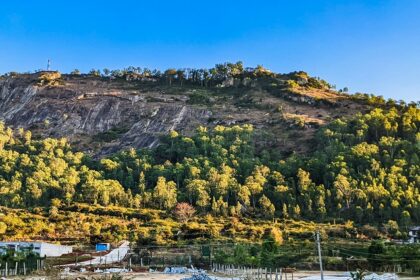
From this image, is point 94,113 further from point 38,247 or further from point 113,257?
point 113,257

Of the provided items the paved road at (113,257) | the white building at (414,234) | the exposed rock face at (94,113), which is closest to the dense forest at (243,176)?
the white building at (414,234)

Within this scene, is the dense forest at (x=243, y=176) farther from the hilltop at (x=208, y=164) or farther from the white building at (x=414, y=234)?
the white building at (x=414, y=234)

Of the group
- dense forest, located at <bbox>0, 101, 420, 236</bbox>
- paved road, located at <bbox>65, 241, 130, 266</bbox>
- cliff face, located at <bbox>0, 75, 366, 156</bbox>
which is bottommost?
paved road, located at <bbox>65, 241, 130, 266</bbox>

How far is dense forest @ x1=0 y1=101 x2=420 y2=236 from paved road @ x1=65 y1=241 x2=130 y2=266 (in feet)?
42.8

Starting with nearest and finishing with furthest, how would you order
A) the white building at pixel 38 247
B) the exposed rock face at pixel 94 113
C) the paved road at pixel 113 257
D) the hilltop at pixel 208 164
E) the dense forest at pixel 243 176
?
the paved road at pixel 113 257
the white building at pixel 38 247
the hilltop at pixel 208 164
the dense forest at pixel 243 176
the exposed rock face at pixel 94 113

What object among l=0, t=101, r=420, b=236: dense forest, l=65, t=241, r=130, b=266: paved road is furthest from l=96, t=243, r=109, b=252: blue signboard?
l=0, t=101, r=420, b=236: dense forest

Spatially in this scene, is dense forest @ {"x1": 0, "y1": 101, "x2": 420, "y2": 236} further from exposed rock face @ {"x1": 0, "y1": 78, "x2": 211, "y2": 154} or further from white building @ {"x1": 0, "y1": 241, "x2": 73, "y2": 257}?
white building @ {"x1": 0, "y1": 241, "x2": 73, "y2": 257}

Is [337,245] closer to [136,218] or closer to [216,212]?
[216,212]

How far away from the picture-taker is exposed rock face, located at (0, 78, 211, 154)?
349 feet

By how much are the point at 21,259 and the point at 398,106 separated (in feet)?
280

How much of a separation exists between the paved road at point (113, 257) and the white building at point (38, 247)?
4.81 meters

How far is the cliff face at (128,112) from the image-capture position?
337 ft

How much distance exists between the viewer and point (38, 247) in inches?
2069

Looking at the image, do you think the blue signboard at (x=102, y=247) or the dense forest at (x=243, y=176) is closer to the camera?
the blue signboard at (x=102, y=247)
